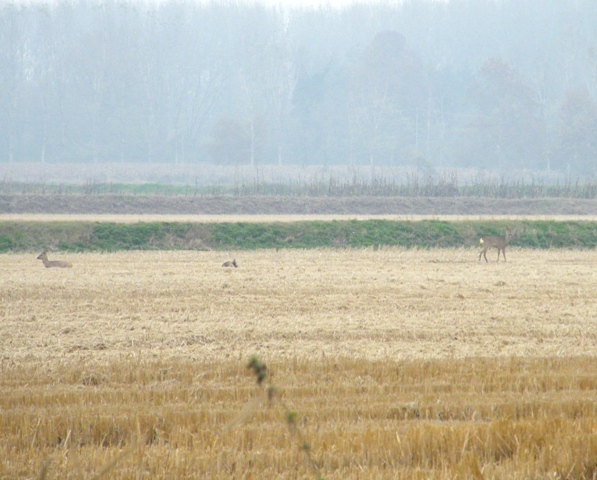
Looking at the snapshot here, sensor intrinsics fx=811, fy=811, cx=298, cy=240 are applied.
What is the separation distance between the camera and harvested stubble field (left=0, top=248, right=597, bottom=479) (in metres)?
6.05

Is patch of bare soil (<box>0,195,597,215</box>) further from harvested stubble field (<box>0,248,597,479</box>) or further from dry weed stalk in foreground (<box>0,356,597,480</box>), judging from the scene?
dry weed stalk in foreground (<box>0,356,597,480</box>)

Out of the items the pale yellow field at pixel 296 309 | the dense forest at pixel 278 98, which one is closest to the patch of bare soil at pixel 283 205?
the pale yellow field at pixel 296 309

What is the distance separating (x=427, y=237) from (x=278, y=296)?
16792mm

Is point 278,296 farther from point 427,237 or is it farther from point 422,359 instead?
point 427,237

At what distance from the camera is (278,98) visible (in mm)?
98812

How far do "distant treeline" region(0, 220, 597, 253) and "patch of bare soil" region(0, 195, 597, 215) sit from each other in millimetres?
11597

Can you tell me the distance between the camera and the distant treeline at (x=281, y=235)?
94.6ft

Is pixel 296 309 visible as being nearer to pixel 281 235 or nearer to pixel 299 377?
pixel 299 377

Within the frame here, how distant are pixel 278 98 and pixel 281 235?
7015cm

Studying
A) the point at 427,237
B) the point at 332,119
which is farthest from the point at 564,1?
the point at 427,237

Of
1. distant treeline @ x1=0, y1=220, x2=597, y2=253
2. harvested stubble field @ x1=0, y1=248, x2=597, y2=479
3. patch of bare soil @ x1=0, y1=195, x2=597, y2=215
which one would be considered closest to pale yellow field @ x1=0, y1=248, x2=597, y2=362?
harvested stubble field @ x1=0, y1=248, x2=597, y2=479

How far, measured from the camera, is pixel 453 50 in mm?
120688

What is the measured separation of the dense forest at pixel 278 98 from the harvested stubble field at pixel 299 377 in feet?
217

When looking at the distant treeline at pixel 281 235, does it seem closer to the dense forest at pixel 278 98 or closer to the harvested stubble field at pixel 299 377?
the harvested stubble field at pixel 299 377
